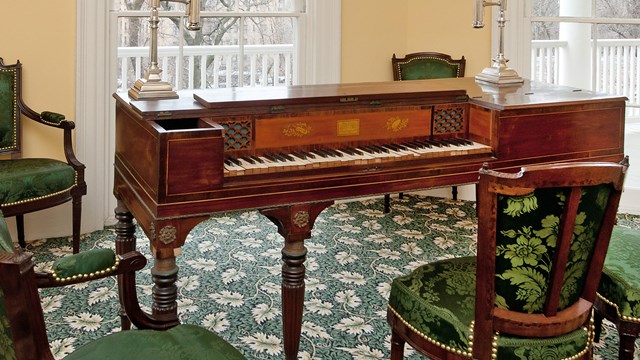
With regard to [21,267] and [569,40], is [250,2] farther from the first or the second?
[21,267]

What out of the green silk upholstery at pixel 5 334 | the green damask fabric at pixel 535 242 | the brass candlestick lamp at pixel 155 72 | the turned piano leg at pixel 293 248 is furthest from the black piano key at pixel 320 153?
the green silk upholstery at pixel 5 334

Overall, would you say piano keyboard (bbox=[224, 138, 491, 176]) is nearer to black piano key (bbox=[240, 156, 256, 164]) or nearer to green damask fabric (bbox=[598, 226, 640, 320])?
black piano key (bbox=[240, 156, 256, 164])

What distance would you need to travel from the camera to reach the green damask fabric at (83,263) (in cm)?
213

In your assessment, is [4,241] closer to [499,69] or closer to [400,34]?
[499,69]

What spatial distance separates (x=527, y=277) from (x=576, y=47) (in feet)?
13.4

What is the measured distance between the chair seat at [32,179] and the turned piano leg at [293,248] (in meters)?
1.83

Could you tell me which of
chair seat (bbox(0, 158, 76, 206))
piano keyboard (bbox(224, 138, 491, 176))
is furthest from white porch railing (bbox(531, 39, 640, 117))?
chair seat (bbox(0, 158, 76, 206))

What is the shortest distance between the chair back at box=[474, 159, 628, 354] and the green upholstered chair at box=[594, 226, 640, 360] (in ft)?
1.39

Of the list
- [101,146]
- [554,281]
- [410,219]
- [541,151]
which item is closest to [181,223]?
[554,281]

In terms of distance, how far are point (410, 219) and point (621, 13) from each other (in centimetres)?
220

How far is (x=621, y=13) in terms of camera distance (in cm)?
572

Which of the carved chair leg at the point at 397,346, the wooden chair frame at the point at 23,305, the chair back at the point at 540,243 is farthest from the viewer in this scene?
the carved chair leg at the point at 397,346

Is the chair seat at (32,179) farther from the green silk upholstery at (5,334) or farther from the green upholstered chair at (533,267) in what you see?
the green upholstered chair at (533,267)

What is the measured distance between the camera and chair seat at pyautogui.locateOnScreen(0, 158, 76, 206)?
4086mm
